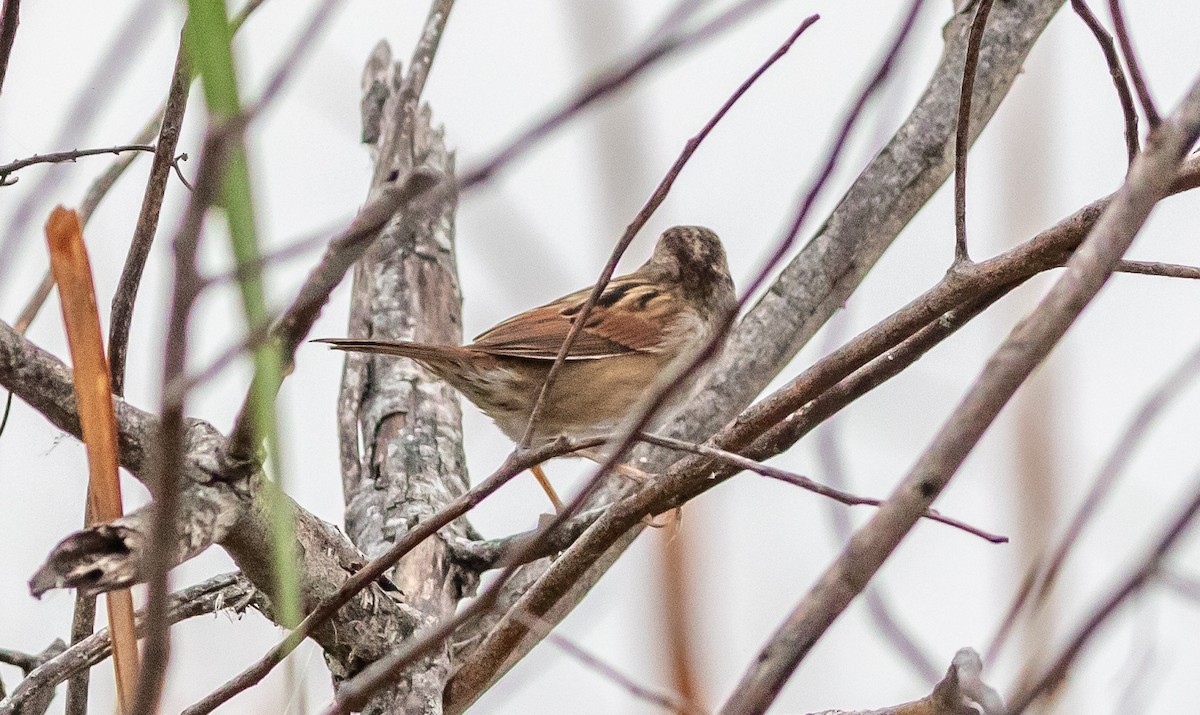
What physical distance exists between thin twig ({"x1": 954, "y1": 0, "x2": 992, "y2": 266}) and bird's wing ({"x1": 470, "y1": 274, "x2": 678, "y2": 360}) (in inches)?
83.1

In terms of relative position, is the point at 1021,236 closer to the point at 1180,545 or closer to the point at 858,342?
the point at 858,342

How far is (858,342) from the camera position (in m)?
1.51

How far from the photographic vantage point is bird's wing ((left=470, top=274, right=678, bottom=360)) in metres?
3.77

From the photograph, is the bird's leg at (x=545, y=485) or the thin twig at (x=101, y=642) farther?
the bird's leg at (x=545, y=485)

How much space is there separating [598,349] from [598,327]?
9cm

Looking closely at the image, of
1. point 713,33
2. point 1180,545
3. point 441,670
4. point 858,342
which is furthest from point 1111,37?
point 441,670

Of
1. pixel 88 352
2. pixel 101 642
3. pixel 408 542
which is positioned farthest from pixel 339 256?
pixel 101 642

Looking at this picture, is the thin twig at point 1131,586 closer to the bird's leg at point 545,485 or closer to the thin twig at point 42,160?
the thin twig at point 42,160

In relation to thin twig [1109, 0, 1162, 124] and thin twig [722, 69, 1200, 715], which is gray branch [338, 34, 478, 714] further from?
thin twig [722, 69, 1200, 715]

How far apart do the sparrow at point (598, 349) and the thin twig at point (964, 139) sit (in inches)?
70.0

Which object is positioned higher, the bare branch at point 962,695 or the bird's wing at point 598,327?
the bird's wing at point 598,327

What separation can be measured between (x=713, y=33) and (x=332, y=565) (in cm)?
124

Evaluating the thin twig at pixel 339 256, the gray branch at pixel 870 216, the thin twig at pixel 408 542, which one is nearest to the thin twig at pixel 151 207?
the thin twig at pixel 408 542

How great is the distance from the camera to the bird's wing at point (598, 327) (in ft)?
12.4
